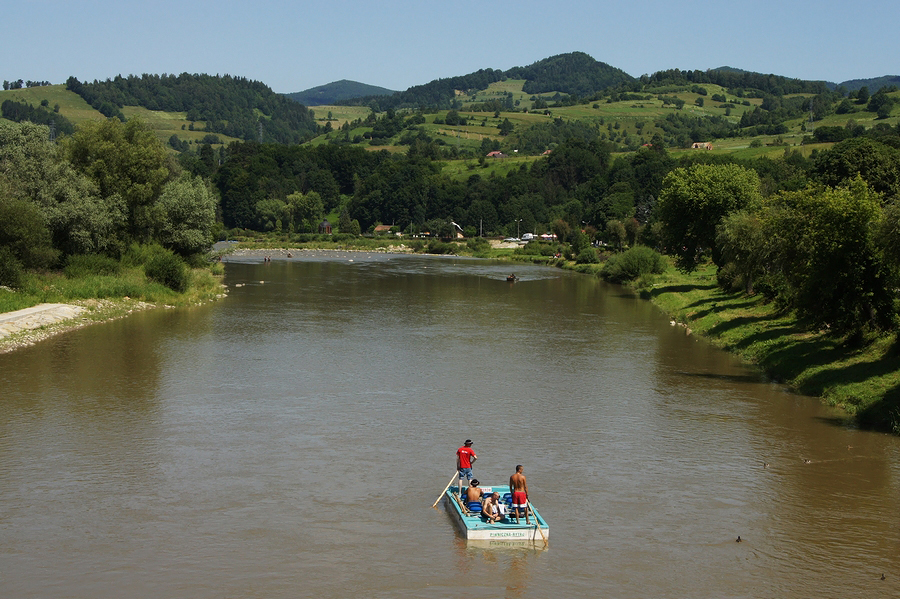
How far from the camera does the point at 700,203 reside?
69188mm

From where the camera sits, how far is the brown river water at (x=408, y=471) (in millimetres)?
18219

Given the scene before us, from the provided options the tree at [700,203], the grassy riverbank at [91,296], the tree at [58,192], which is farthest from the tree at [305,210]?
the tree at [58,192]

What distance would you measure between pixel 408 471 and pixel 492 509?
5065mm

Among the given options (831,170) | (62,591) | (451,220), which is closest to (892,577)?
(62,591)

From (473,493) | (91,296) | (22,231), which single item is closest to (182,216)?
(91,296)

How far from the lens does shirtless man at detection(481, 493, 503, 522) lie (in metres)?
19.9

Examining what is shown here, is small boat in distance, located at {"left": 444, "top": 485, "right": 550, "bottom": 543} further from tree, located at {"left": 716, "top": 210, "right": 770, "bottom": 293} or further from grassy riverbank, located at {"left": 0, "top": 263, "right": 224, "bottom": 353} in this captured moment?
tree, located at {"left": 716, "top": 210, "right": 770, "bottom": 293}

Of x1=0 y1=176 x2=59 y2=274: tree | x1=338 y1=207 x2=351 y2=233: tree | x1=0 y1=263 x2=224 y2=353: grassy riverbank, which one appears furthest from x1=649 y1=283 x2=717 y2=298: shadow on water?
x1=338 y1=207 x2=351 y2=233: tree

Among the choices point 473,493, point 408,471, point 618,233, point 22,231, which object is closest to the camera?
point 473,493

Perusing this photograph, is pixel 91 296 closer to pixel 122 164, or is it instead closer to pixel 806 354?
pixel 122 164

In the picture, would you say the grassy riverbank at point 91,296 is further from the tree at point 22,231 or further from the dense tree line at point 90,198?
the dense tree line at point 90,198

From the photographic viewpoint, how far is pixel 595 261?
115 meters

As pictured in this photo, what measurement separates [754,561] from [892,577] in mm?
→ 2822

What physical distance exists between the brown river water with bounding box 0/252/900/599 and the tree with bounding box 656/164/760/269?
26.1 m
